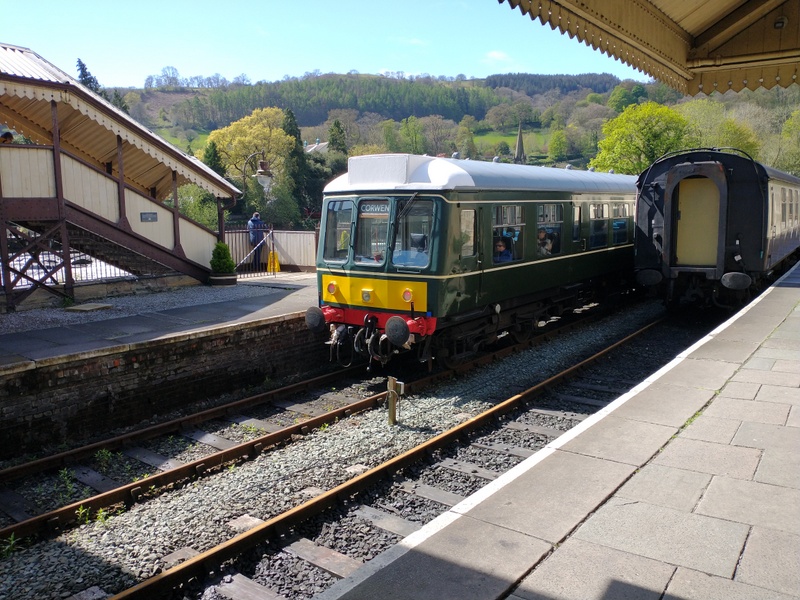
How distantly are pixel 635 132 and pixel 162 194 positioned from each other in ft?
120

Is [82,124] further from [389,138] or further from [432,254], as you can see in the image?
[389,138]

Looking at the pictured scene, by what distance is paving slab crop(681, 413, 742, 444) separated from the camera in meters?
5.69

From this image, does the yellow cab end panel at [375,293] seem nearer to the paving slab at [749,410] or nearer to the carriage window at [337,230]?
the carriage window at [337,230]

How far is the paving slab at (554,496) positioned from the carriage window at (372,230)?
5.04 metres

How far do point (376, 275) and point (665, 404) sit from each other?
15.0 ft

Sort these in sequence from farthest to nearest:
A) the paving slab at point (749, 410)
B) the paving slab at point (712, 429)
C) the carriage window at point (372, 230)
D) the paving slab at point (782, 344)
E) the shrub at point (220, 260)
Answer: the shrub at point (220, 260) < the carriage window at point (372, 230) < the paving slab at point (782, 344) < the paving slab at point (749, 410) < the paving slab at point (712, 429)

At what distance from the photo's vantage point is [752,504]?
4.42 meters

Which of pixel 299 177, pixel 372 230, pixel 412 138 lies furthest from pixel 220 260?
pixel 412 138

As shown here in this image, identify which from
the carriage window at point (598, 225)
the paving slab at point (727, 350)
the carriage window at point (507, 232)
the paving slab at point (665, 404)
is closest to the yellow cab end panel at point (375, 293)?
the carriage window at point (507, 232)

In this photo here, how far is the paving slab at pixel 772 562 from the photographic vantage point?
11.3 ft

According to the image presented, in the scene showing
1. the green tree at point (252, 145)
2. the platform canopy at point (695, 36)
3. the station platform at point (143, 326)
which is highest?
the green tree at point (252, 145)

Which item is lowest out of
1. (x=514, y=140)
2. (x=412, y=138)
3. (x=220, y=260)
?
(x=220, y=260)

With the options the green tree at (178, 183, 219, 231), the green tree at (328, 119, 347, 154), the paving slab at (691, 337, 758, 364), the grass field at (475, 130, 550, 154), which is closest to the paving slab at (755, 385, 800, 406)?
the paving slab at (691, 337, 758, 364)

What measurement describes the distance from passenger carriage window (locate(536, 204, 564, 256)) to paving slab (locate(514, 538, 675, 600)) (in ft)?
26.6
